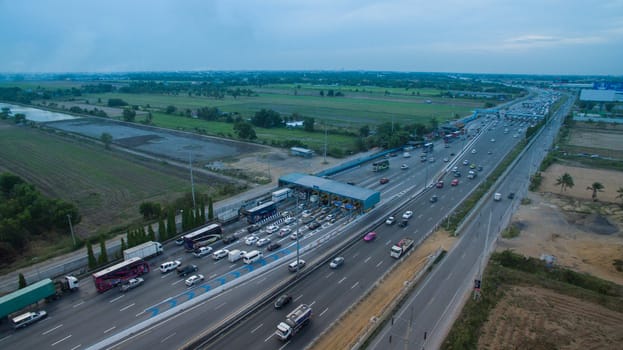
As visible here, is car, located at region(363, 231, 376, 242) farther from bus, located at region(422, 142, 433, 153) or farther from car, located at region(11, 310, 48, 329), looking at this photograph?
bus, located at region(422, 142, 433, 153)

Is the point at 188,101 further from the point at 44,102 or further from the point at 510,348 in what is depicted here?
the point at 510,348

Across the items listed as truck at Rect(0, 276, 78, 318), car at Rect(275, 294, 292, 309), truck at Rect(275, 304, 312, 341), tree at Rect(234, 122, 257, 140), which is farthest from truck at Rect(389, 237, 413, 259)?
tree at Rect(234, 122, 257, 140)

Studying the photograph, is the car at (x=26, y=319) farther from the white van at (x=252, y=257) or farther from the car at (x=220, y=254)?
the white van at (x=252, y=257)

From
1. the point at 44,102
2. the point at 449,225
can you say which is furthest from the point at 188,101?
the point at 449,225

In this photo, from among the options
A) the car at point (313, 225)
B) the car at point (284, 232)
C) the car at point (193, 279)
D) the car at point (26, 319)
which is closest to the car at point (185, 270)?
the car at point (193, 279)

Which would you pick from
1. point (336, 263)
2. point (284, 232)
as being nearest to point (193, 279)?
point (284, 232)

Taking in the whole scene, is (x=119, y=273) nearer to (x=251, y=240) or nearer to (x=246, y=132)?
(x=251, y=240)
